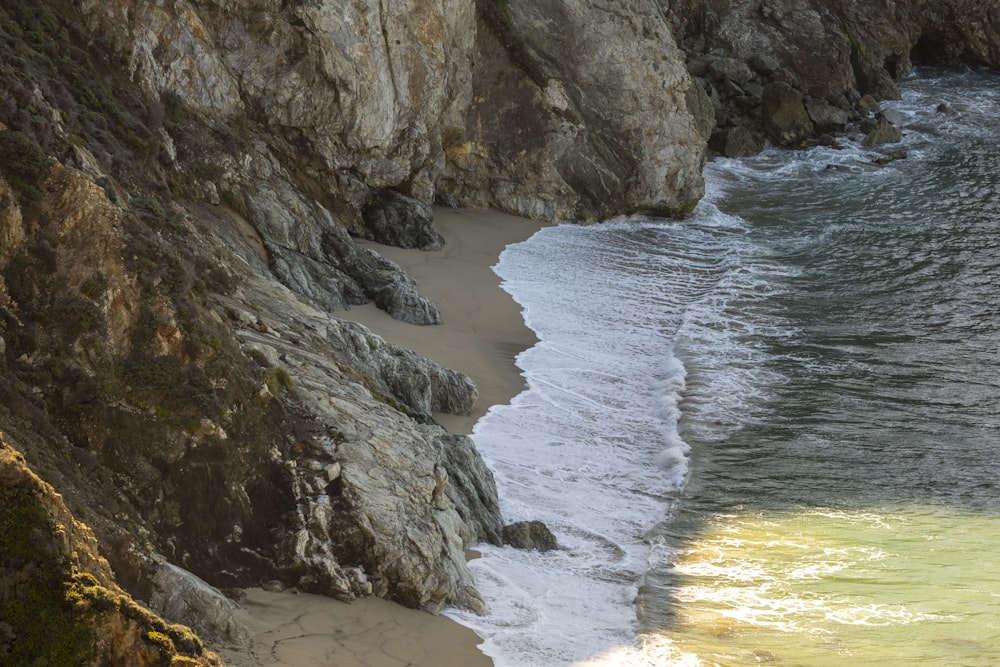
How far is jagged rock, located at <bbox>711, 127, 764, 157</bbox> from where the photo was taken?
32.8m

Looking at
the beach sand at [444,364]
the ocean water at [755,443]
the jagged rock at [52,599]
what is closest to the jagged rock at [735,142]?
the ocean water at [755,443]

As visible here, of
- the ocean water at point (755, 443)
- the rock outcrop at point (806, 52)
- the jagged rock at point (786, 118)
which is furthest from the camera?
the rock outcrop at point (806, 52)

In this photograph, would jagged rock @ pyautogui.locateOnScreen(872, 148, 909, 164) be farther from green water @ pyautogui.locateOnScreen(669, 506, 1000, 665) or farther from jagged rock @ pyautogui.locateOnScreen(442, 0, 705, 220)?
green water @ pyautogui.locateOnScreen(669, 506, 1000, 665)

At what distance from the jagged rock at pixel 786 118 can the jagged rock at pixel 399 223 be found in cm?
1701

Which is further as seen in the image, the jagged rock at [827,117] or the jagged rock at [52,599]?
the jagged rock at [827,117]

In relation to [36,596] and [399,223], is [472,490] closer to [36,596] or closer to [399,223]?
[36,596]

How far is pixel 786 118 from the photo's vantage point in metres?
34.2

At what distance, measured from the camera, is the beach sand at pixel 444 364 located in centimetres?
782

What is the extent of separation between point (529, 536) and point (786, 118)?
26413mm

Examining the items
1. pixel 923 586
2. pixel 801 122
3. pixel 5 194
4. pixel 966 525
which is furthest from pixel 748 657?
pixel 801 122

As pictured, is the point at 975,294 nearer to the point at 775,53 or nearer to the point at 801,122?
the point at 801,122

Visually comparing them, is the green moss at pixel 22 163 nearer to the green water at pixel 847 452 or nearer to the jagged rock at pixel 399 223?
the green water at pixel 847 452

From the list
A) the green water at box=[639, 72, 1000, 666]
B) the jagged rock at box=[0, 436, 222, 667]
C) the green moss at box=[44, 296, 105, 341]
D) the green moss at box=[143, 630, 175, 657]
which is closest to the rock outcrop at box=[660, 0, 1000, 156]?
the green water at box=[639, 72, 1000, 666]

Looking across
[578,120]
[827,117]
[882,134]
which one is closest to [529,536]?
[578,120]
